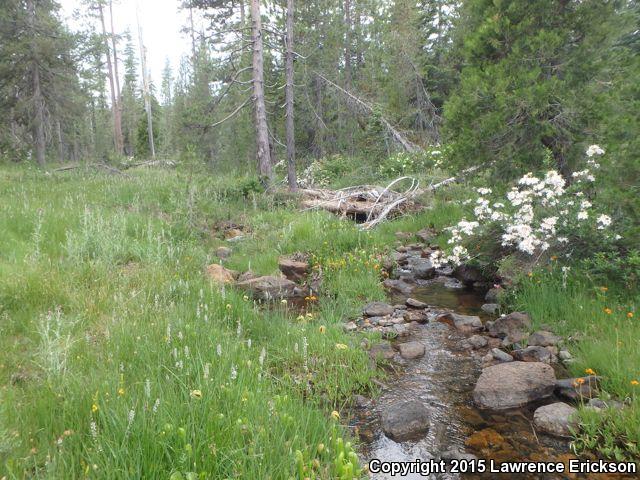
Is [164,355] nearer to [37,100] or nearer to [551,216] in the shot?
[551,216]

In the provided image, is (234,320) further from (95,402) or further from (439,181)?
(439,181)

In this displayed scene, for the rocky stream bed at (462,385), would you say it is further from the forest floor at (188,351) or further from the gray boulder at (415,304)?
the forest floor at (188,351)

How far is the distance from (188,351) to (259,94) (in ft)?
37.1

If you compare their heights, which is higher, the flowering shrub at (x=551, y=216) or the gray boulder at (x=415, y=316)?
the flowering shrub at (x=551, y=216)

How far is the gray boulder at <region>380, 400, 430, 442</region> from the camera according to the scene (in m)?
3.83

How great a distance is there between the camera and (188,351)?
3391 mm

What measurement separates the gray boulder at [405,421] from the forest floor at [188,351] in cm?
50

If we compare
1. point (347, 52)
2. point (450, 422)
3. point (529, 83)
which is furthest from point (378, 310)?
point (347, 52)

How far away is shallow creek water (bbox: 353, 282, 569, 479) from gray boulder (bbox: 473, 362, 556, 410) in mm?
94

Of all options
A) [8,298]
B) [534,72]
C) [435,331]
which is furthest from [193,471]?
[534,72]

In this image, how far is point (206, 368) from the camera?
296 centimetres

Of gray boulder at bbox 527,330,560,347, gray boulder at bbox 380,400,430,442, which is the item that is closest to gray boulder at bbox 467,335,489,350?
gray boulder at bbox 527,330,560,347

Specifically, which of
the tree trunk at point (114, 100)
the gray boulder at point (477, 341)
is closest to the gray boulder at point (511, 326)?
the gray boulder at point (477, 341)

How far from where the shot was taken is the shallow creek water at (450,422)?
363 centimetres
